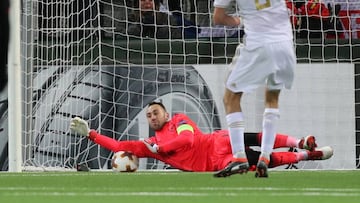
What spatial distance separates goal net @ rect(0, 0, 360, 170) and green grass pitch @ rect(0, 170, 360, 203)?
12.2 feet

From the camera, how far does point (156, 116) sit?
10.6m

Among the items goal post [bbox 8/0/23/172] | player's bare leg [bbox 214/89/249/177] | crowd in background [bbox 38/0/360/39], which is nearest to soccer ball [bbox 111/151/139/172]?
goal post [bbox 8/0/23/172]

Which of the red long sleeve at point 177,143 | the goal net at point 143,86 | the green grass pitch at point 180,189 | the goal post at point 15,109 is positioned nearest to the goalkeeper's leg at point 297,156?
the red long sleeve at point 177,143

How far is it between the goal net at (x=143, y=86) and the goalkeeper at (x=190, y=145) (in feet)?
4.90

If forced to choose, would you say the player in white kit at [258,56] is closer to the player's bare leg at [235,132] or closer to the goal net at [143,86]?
the player's bare leg at [235,132]

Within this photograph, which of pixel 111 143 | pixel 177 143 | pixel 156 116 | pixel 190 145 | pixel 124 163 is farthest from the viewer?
pixel 111 143

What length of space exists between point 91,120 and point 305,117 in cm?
254

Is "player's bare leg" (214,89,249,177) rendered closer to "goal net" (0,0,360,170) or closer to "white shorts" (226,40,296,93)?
"white shorts" (226,40,296,93)

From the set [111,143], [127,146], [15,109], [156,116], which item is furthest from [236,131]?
[15,109]

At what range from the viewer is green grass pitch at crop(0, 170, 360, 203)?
574 cm

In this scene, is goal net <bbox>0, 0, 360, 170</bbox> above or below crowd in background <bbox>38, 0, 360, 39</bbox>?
below

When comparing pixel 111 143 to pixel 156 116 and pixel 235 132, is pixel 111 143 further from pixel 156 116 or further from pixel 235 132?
pixel 235 132

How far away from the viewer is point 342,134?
12172 millimetres

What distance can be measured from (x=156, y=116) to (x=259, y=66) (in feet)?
9.36
